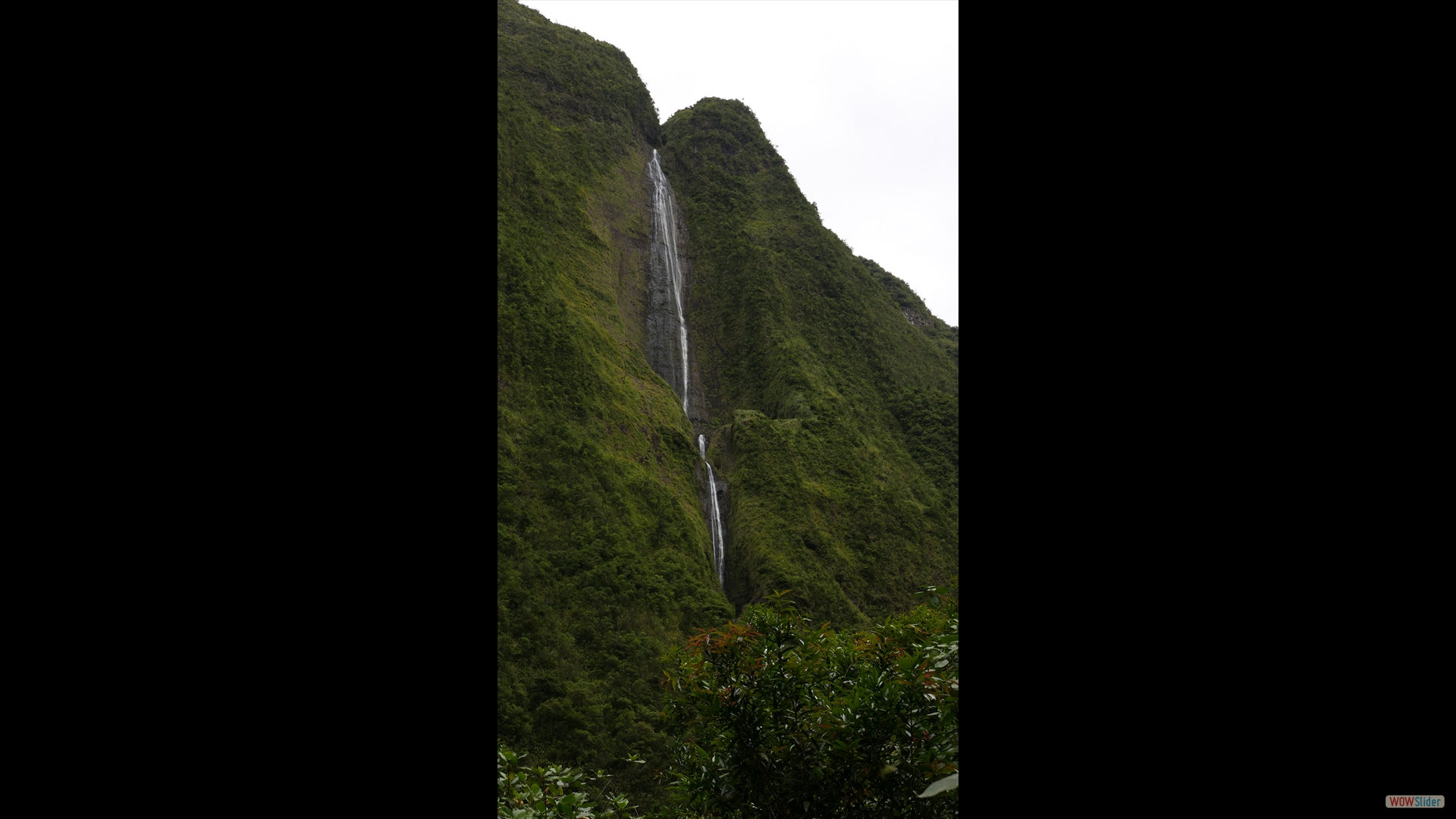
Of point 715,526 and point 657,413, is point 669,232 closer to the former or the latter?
point 657,413

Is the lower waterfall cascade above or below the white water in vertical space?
below

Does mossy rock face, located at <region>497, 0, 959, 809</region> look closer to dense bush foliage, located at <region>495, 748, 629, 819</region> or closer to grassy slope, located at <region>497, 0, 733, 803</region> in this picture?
grassy slope, located at <region>497, 0, 733, 803</region>

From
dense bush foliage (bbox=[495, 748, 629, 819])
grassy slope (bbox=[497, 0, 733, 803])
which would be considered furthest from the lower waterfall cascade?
dense bush foliage (bbox=[495, 748, 629, 819])

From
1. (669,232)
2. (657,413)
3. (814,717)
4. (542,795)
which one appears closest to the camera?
(542,795)

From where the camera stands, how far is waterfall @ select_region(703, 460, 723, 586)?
21469mm

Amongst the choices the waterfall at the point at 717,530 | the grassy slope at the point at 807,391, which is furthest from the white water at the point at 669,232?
the waterfall at the point at 717,530

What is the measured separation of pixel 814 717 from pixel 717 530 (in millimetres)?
19757

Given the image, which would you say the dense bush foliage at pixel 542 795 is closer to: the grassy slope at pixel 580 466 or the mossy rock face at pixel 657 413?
the grassy slope at pixel 580 466

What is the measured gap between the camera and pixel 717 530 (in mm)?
22797

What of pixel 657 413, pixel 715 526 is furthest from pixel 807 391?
pixel 715 526

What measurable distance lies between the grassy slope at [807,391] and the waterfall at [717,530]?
45 centimetres

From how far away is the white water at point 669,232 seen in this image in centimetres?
3098

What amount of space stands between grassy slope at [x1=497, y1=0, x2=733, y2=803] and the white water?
1363 millimetres
